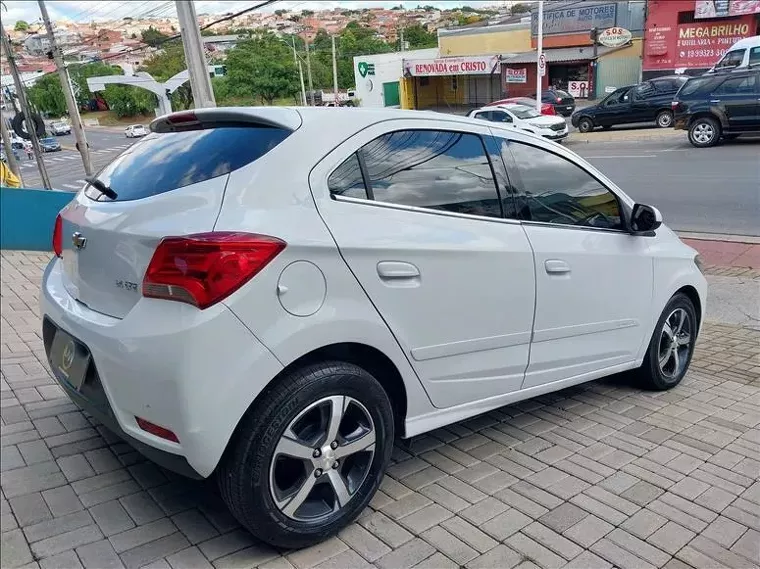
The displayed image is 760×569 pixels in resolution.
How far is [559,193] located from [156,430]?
95.1 inches

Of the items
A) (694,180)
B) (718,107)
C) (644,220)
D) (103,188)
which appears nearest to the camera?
(103,188)

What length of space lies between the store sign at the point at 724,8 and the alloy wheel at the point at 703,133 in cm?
430

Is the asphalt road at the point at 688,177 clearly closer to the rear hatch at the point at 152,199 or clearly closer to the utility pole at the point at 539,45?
the utility pole at the point at 539,45

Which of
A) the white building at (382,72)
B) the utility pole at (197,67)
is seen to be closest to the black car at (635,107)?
the white building at (382,72)

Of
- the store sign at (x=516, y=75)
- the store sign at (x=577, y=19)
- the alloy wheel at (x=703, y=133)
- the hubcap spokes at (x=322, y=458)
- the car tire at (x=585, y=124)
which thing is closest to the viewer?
the hubcap spokes at (x=322, y=458)

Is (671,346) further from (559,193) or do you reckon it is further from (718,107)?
(718,107)

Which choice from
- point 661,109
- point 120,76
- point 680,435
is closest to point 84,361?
point 680,435

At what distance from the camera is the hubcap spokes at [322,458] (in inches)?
92.0

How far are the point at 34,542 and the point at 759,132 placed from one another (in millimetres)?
16593

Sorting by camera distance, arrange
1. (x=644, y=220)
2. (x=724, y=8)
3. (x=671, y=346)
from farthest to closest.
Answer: (x=724, y=8) → (x=671, y=346) → (x=644, y=220)

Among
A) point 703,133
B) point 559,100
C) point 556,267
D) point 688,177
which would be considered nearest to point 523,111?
point 559,100

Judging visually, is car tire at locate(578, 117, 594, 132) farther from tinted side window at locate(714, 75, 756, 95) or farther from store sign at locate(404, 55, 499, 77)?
tinted side window at locate(714, 75, 756, 95)

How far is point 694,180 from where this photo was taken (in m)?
Answer: 12.4

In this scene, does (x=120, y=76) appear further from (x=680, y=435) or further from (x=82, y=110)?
(x=680, y=435)
